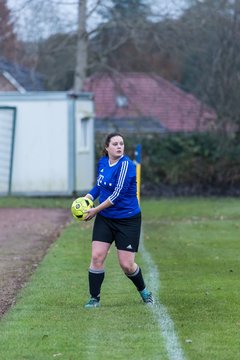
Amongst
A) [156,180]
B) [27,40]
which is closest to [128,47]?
[27,40]

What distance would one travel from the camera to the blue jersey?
953cm

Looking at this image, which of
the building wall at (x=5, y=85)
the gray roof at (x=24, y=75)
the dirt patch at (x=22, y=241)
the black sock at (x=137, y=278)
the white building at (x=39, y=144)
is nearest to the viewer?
the black sock at (x=137, y=278)

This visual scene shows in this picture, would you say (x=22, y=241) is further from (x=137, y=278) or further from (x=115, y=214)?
(x=115, y=214)

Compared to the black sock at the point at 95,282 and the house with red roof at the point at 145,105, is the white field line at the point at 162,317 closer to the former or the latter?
the black sock at the point at 95,282

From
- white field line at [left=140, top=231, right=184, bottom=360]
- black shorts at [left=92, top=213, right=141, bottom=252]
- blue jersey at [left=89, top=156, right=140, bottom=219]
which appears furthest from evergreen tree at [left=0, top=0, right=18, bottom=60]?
black shorts at [left=92, top=213, right=141, bottom=252]

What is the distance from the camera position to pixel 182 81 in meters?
48.2

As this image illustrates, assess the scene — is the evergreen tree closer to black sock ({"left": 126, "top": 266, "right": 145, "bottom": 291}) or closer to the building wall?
the building wall

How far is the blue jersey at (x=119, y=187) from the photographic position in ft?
31.3

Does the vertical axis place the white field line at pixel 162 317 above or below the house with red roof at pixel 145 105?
below

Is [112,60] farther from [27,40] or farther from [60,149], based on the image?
[60,149]

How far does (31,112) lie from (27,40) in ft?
24.0

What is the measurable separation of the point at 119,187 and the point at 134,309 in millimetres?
1297

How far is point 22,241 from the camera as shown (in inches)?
658

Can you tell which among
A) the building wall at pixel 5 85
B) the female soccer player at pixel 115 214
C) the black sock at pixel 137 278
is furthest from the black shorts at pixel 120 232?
the building wall at pixel 5 85
